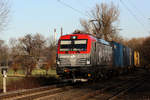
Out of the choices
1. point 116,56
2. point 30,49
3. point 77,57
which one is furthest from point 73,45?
point 30,49

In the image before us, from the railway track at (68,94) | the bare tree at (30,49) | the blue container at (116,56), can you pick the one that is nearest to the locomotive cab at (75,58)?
the railway track at (68,94)

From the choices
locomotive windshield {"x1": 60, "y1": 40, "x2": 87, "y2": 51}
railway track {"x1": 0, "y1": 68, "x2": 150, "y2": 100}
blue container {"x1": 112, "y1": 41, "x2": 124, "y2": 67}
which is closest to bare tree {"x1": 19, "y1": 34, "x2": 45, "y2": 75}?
blue container {"x1": 112, "y1": 41, "x2": 124, "y2": 67}

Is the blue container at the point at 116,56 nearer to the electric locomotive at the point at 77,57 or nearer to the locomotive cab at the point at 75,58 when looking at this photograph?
the electric locomotive at the point at 77,57

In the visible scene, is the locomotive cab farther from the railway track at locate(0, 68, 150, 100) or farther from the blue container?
the blue container

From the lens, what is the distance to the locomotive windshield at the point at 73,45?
17094 mm

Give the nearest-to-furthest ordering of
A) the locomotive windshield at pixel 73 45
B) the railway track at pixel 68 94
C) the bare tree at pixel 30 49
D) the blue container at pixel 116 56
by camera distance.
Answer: the railway track at pixel 68 94 < the locomotive windshield at pixel 73 45 < the blue container at pixel 116 56 < the bare tree at pixel 30 49

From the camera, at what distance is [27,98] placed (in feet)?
35.0

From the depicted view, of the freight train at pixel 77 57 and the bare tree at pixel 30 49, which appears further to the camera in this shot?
the bare tree at pixel 30 49

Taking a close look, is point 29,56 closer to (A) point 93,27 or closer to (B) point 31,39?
(B) point 31,39

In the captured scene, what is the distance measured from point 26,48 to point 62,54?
13946 mm

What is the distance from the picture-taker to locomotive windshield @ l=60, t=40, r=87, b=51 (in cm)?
1709

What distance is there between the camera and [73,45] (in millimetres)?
17281

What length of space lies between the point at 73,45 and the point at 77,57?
1.05m

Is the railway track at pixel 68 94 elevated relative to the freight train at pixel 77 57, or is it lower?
lower
